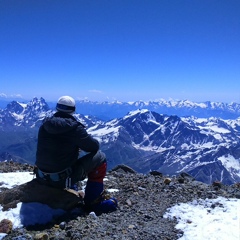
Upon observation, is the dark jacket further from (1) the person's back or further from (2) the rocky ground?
(2) the rocky ground

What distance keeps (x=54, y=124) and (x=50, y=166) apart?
1.29 meters

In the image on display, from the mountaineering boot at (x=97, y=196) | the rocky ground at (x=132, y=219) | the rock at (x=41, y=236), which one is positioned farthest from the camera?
the mountaineering boot at (x=97, y=196)

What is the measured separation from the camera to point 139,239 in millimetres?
7547

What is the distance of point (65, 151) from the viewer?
29.0 feet

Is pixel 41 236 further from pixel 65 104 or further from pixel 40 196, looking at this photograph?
pixel 65 104

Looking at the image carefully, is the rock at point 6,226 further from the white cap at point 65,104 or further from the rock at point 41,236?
the white cap at point 65,104

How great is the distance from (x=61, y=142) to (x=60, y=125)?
60 cm

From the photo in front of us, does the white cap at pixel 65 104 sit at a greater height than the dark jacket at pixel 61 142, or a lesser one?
greater

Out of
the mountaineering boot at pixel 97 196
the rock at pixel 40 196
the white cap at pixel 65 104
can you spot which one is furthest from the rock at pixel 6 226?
the white cap at pixel 65 104

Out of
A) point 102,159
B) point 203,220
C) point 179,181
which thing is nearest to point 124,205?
point 102,159

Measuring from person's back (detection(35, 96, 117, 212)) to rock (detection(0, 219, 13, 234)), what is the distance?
5.26 ft

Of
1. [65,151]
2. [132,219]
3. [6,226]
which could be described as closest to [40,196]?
[6,226]

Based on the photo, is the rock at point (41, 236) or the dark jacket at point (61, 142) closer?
the rock at point (41, 236)

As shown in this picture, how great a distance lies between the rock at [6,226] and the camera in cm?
771
